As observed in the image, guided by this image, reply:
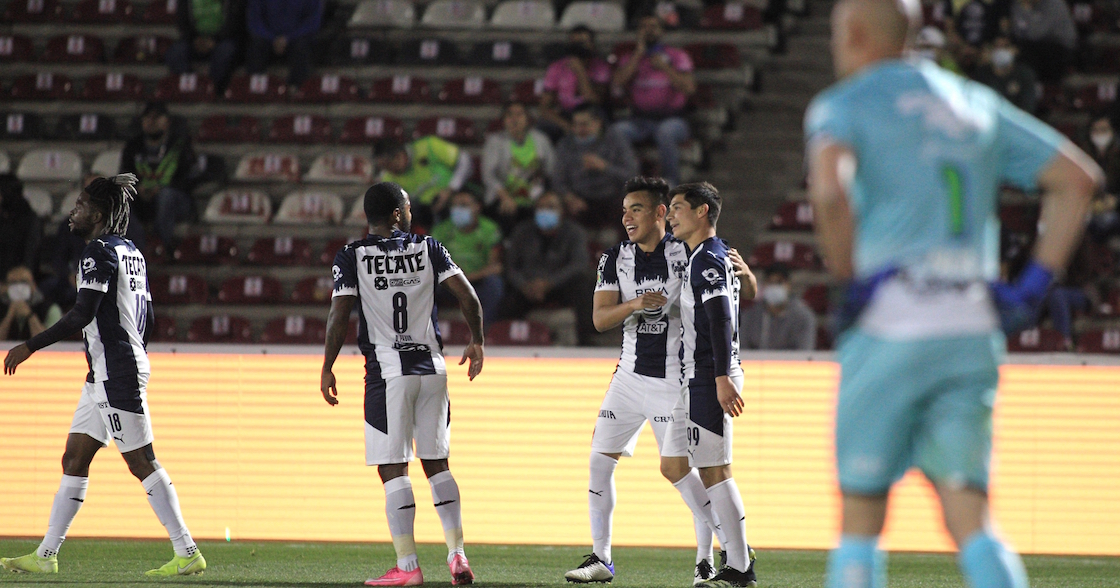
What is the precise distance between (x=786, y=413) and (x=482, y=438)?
2.11 meters

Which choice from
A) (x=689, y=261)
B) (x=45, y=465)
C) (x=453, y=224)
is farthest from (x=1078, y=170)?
(x=453, y=224)

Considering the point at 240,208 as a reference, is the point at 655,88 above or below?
above

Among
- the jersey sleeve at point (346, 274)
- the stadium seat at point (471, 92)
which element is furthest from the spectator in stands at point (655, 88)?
the jersey sleeve at point (346, 274)

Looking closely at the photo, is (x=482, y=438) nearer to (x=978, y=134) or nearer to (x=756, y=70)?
(x=978, y=134)

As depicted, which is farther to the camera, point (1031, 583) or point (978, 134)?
point (1031, 583)

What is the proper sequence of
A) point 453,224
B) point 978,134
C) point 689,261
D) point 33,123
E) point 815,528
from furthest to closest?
point 33,123 → point 453,224 → point 815,528 → point 689,261 → point 978,134

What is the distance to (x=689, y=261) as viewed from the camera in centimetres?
663

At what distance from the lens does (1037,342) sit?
11156 millimetres

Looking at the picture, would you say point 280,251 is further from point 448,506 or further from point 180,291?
point 448,506

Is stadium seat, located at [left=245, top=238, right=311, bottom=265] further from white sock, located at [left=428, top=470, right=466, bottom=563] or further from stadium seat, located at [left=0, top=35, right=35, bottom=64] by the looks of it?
white sock, located at [left=428, top=470, right=466, bottom=563]

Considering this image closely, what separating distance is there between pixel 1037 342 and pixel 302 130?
836cm

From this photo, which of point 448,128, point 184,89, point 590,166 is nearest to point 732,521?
point 590,166

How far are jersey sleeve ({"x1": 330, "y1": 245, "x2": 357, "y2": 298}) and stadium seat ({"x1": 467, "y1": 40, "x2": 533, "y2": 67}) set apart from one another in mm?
8854

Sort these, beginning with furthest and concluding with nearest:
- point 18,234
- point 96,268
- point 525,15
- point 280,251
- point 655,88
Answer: point 525,15, point 280,251, point 655,88, point 18,234, point 96,268
